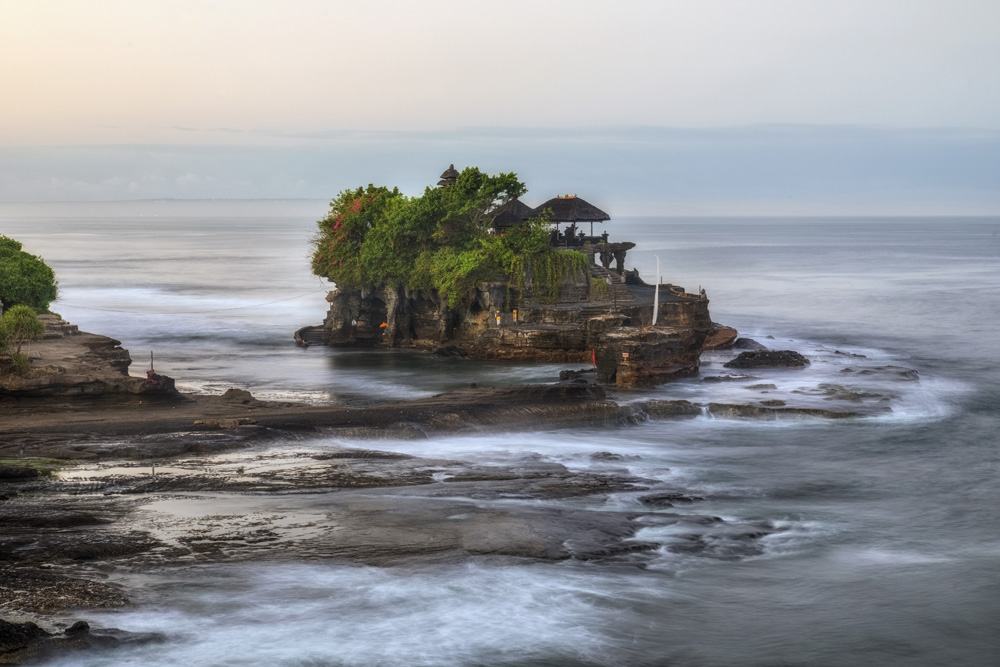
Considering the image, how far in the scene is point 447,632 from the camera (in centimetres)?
1647

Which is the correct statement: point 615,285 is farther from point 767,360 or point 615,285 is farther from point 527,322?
point 767,360

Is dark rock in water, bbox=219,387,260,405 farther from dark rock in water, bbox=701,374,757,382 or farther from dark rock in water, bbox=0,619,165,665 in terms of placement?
dark rock in water, bbox=0,619,165,665

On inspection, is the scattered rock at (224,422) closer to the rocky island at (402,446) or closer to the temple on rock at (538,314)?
the rocky island at (402,446)

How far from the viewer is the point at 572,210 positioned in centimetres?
4956

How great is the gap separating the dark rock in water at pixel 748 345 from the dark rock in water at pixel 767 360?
152 inches

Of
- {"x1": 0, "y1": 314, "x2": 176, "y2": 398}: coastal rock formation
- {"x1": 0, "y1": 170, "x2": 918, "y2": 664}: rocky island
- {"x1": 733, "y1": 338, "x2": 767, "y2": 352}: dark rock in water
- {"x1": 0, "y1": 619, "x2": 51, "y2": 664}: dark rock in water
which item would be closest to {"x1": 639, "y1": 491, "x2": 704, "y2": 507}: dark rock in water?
{"x1": 0, "y1": 170, "x2": 918, "y2": 664}: rocky island

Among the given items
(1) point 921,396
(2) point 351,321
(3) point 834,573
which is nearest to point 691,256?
(2) point 351,321

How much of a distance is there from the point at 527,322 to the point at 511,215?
18.9ft

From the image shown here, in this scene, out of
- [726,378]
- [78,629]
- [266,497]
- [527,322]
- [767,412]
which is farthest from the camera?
[527,322]

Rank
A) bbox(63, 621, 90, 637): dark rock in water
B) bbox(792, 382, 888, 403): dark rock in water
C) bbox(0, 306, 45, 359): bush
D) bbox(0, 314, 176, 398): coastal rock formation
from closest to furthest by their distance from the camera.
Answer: bbox(63, 621, 90, 637): dark rock in water
bbox(0, 314, 176, 398): coastal rock formation
bbox(0, 306, 45, 359): bush
bbox(792, 382, 888, 403): dark rock in water

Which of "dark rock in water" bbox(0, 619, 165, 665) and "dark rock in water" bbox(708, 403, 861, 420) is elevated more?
"dark rock in water" bbox(708, 403, 861, 420)

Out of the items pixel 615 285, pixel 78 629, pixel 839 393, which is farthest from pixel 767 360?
pixel 78 629

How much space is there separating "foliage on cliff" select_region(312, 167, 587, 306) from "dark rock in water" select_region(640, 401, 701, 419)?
1484 centimetres

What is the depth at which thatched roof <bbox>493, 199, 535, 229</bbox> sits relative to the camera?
47.7 meters
